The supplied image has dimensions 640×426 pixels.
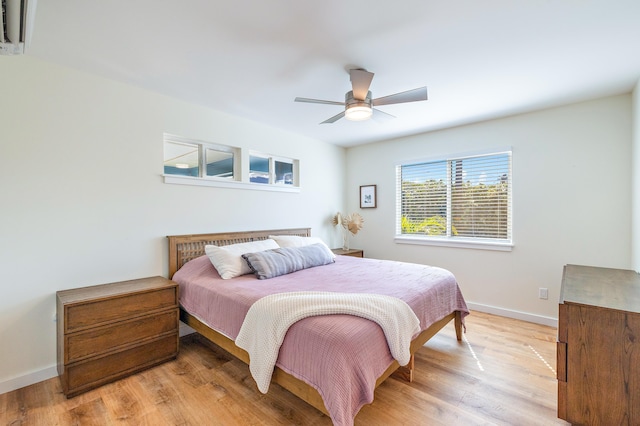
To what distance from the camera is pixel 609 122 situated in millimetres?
2875

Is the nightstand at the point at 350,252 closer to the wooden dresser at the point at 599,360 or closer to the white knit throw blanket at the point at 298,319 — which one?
the white knit throw blanket at the point at 298,319

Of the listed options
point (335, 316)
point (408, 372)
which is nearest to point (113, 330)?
point (335, 316)

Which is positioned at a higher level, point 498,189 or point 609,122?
point 609,122

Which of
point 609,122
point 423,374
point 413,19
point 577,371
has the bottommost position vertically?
point 423,374

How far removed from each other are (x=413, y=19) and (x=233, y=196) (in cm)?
255

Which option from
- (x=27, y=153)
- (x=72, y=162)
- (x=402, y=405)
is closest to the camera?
(x=402, y=405)

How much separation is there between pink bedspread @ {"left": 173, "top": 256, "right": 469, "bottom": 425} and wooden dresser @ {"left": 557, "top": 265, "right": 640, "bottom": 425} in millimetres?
829

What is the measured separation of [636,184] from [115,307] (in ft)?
15.1

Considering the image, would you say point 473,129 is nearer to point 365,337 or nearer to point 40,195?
point 365,337

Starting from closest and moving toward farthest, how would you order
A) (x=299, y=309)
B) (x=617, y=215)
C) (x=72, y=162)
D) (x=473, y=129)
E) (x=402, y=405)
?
(x=299, y=309), (x=402, y=405), (x=72, y=162), (x=617, y=215), (x=473, y=129)

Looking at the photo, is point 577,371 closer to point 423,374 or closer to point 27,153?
point 423,374

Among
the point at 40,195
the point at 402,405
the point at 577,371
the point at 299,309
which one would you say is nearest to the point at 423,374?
the point at 402,405

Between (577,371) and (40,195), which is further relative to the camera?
(40,195)

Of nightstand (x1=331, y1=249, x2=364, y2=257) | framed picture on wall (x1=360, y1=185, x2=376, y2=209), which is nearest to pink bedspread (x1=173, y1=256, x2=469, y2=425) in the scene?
nightstand (x1=331, y1=249, x2=364, y2=257)
